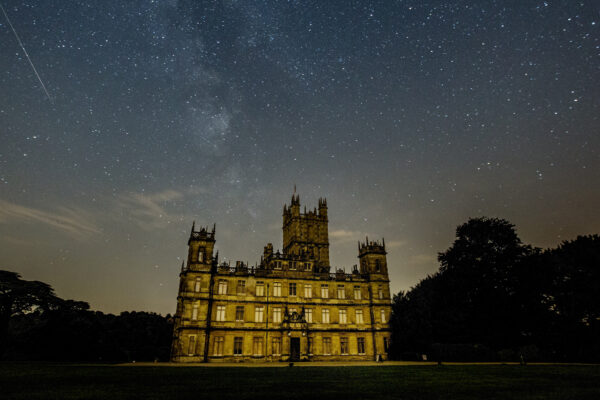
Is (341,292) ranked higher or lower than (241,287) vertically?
lower

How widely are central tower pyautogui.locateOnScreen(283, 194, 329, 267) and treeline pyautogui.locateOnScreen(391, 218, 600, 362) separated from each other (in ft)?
86.7

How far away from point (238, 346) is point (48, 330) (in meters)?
22.3

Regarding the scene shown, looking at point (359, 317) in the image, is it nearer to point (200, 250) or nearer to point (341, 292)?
point (341, 292)

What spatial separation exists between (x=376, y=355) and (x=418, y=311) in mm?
19680

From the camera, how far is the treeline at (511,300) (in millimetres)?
33781

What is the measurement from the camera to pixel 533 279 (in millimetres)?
33719

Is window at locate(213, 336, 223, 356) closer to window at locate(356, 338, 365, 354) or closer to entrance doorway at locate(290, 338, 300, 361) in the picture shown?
entrance doorway at locate(290, 338, 300, 361)

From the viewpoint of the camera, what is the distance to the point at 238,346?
37.1 metres

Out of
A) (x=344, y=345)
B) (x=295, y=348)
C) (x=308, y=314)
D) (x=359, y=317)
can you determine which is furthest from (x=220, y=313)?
(x=359, y=317)

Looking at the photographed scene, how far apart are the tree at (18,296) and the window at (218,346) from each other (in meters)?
19.6

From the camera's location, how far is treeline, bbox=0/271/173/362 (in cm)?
3562

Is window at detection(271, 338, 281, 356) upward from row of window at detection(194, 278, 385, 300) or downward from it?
downward

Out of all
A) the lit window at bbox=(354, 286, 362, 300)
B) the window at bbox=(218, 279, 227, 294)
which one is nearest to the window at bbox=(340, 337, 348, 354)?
the lit window at bbox=(354, 286, 362, 300)

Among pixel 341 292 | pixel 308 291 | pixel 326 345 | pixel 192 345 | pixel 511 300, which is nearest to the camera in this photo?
pixel 511 300
